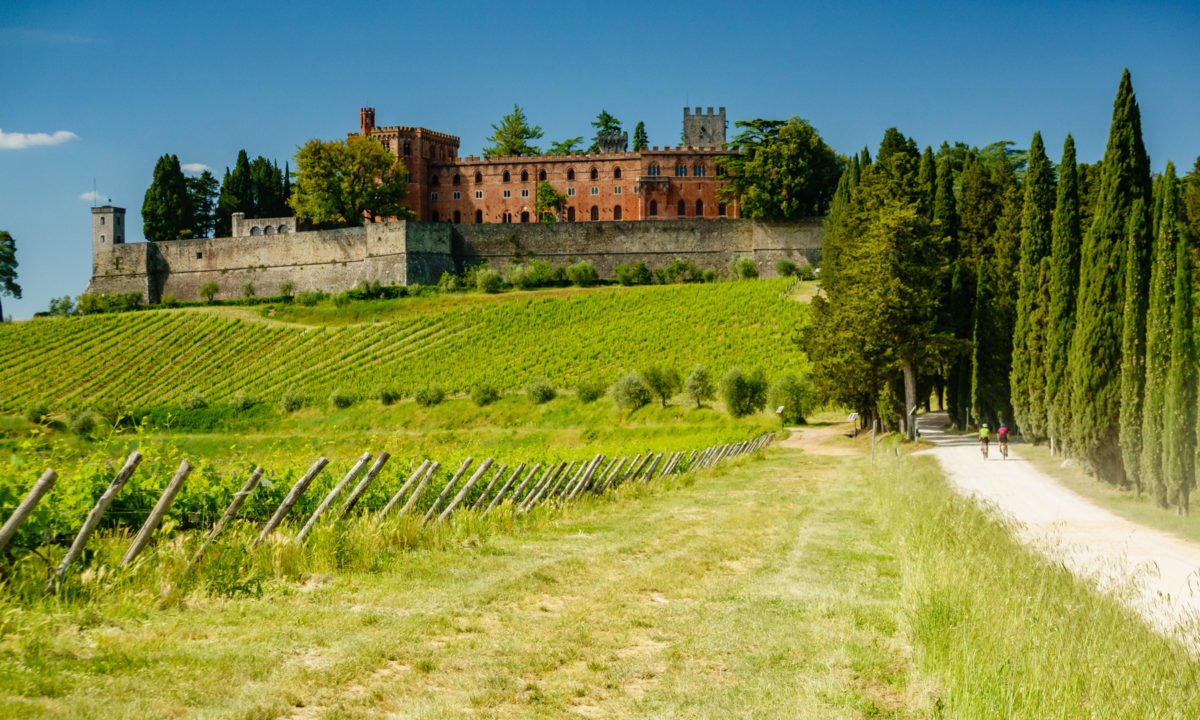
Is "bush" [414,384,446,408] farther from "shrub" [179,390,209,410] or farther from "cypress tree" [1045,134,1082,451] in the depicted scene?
"cypress tree" [1045,134,1082,451]

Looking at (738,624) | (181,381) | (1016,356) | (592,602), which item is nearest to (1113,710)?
(738,624)

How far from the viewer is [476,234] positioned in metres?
78.0

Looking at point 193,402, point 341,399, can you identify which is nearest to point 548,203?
point 341,399

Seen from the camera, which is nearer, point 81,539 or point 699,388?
point 81,539

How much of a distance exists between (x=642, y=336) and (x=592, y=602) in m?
50.9

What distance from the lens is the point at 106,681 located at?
18.2ft

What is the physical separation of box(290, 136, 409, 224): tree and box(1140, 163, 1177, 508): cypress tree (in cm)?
7194

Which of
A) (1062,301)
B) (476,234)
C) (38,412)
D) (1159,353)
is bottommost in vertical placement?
(38,412)

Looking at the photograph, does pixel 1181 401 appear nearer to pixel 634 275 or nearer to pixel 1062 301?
pixel 1062 301

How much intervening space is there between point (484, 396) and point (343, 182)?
128 ft

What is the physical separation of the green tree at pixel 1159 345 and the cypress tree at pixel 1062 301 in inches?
259

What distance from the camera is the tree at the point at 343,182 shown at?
80875 mm

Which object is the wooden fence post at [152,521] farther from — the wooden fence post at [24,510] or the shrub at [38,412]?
the shrub at [38,412]

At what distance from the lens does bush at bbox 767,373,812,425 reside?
4181 cm
